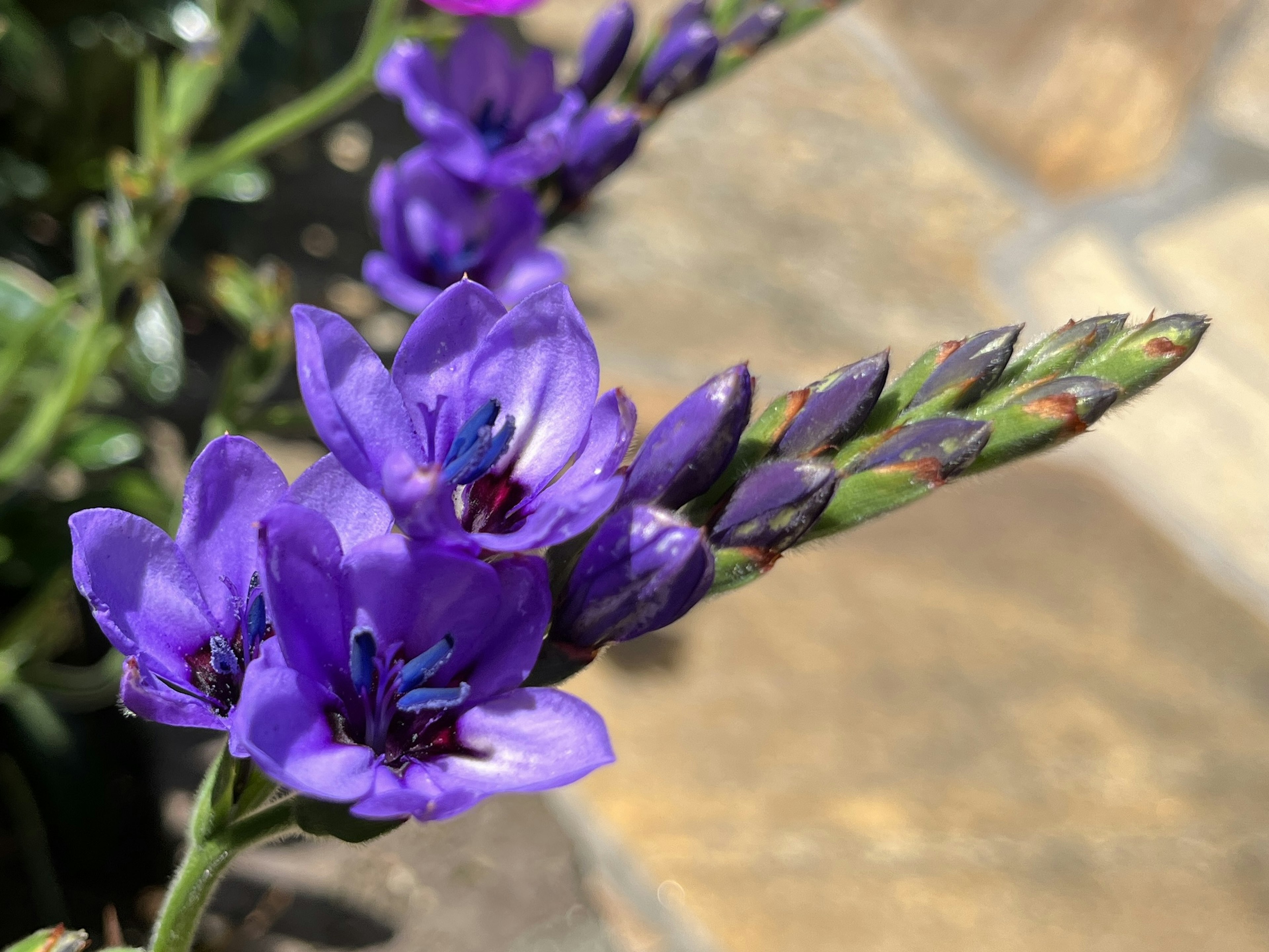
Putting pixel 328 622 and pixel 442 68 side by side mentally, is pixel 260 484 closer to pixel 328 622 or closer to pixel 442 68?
pixel 328 622

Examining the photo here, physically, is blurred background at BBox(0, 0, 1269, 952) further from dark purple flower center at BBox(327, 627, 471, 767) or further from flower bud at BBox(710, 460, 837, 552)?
flower bud at BBox(710, 460, 837, 552)

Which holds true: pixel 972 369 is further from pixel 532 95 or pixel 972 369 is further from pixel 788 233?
pixel 788 233

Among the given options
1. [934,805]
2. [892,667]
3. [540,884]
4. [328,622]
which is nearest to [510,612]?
[328,622]

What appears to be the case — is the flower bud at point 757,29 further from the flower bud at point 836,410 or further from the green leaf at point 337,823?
the green leaf at point 337,823

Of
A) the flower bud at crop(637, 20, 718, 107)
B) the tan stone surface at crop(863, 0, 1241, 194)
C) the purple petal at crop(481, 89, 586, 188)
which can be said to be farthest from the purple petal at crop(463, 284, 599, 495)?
the tan stone surface at crop(863, 0, 1241, 194)

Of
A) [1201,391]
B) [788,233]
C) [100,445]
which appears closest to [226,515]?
[100,445]

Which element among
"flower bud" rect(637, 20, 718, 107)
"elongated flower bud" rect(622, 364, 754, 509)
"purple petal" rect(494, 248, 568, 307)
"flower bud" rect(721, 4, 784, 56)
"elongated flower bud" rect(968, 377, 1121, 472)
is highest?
"flower bud" rect(721, 4, 784, 56)
